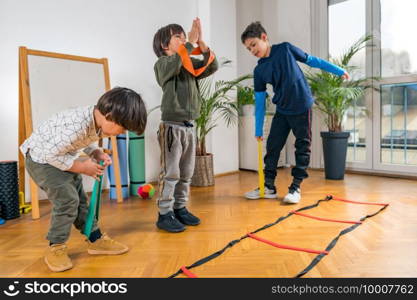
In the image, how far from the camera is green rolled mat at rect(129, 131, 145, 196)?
302 centimetres

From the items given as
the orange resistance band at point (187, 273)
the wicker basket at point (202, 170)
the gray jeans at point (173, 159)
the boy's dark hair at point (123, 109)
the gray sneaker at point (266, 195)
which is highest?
the boy's dark hair at point (123, 109)

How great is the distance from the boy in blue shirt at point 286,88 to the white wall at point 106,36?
1.11m

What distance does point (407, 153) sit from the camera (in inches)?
138

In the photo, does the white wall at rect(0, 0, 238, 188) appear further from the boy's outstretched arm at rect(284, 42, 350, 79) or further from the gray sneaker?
the boy's outstretched arm at rect(284, 42, 350, 79)

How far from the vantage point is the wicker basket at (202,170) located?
3346mm

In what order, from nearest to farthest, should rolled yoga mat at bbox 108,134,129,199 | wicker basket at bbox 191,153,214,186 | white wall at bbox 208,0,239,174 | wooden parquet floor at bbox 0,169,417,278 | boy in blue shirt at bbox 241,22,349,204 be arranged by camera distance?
1. wooden parquet floor at bbox 0,169,417,278
2. boy in blue shirt at bbox 241,22,349,204
3. rolled yoga mat at bbox 108,134,129,199
4. wicker basket at bbox 191,153,214,186
5. white wall at bbox 208,0,239,174

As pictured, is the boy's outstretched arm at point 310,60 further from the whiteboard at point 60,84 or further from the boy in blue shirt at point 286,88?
the whiteboard at point 60,84

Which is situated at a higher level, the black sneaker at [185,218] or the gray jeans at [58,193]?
the gray jeans at [58,193]

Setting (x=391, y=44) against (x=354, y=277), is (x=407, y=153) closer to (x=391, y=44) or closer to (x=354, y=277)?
(x=391, y=44)

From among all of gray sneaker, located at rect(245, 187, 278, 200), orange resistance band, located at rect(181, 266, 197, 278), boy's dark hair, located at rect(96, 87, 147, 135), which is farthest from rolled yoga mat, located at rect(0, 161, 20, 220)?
gray sneaker, located at rect(245, 187, 278, 200)

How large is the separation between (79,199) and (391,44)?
10.3ft

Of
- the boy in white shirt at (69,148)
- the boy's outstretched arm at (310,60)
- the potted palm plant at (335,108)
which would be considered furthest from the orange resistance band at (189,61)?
the potted palm plant at (335,108)

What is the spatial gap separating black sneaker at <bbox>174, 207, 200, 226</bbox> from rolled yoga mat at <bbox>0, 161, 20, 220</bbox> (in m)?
1.06

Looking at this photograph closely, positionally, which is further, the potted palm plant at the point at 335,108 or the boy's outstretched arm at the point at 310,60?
the potted palm plant at the point at 335,108
